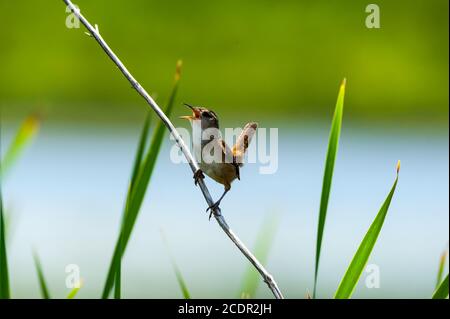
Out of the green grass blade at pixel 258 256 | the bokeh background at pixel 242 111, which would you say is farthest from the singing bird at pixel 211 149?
the bokeh background at pixel 242 111

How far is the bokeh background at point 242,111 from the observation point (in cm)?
707

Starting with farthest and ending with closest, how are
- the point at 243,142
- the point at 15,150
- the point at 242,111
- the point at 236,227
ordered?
the point at 242,111, the point at 236,227, the point at 243,142, the point at 15,150

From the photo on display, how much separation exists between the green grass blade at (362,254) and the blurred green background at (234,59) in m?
7.85

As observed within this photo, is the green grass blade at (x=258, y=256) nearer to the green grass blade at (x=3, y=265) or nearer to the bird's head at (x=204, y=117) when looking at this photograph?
the bird's head at (x=204, y=117)

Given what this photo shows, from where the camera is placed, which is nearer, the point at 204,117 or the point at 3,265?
the point at 3,265

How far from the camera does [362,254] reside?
2359 millimetres

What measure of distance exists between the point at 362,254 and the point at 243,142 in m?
1.19

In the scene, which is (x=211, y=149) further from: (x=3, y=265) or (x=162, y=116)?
(x=3, y=265)

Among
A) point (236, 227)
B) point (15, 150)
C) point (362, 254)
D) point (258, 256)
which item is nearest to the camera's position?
point (362, 254)

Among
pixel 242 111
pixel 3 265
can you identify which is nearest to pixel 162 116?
pixel 3 265

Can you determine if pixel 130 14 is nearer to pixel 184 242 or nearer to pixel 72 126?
pixel 72 126

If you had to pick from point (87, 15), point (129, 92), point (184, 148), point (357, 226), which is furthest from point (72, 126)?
point (184, 148)

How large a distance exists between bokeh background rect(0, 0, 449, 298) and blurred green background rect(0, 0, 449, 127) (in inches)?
0.8

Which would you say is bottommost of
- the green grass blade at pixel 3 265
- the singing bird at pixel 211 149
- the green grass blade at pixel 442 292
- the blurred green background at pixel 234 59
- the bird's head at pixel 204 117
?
the green grass blade at pixel 442 292
